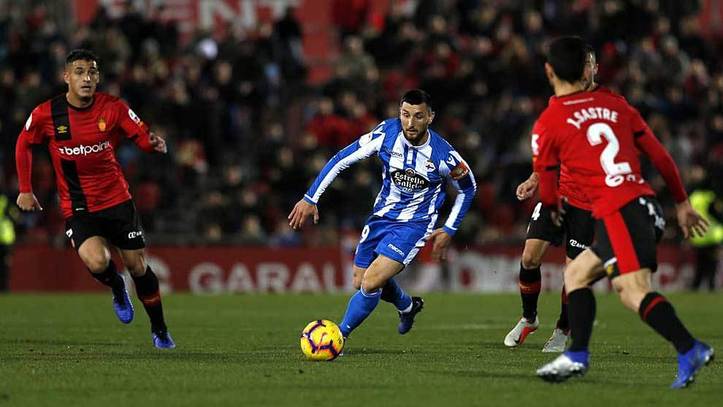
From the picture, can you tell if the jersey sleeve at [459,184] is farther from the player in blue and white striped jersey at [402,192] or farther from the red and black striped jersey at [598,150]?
the red and black striped jersey at [598,150]

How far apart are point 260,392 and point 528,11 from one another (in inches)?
773

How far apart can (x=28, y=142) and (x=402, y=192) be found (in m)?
3.35

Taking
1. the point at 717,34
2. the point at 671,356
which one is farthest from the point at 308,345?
the point at 717,34

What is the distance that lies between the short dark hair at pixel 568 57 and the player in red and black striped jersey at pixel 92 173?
4.41 meters

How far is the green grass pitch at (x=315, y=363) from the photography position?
808cm

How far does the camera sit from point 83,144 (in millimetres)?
11859

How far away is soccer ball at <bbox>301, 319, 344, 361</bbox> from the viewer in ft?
34.3

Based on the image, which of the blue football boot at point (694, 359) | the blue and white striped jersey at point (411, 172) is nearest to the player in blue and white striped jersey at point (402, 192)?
the blue and white striped jersey at point (411, 172)

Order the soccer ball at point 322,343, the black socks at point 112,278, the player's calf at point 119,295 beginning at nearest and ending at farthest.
A: the soccer ball at point 322,343, the black socks at point 112,278, the player's calf at point 119,295

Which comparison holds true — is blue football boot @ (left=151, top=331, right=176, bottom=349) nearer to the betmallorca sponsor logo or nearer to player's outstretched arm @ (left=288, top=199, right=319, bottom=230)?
the betmallorca sponsor logo

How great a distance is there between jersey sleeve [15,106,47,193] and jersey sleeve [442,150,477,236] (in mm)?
3610

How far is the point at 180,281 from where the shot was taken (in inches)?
917

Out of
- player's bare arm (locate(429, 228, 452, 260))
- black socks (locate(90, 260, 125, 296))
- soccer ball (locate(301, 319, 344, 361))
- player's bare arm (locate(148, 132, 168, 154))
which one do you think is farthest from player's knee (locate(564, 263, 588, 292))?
black socks (locate(90, 260, 125, 296))

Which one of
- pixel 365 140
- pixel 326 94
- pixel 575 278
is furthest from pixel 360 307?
pixel 326 94
